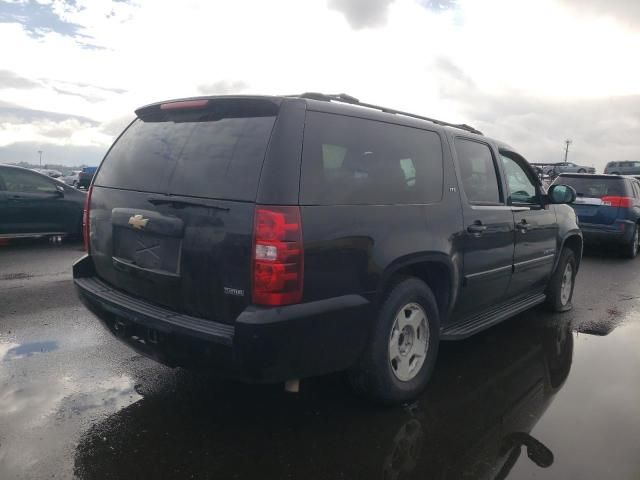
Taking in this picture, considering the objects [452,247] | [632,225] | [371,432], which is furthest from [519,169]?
[632,225]


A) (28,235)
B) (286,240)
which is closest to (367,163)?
(286,240)

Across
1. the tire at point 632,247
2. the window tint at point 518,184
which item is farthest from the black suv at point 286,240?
the tire at point 632,247

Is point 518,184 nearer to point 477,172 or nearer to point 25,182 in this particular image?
point 477,172

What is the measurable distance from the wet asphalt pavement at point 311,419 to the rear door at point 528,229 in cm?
68

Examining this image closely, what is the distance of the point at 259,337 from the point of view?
2469 mm

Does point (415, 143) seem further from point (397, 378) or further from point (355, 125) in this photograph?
point (397, 378)

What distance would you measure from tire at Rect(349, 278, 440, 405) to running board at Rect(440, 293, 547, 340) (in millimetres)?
240

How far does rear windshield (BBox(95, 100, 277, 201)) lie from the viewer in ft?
8.74

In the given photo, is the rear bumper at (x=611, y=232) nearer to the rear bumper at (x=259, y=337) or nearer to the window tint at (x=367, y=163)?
the window tint at (x=367, y=163)

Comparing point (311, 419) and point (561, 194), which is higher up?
point (561, 194)

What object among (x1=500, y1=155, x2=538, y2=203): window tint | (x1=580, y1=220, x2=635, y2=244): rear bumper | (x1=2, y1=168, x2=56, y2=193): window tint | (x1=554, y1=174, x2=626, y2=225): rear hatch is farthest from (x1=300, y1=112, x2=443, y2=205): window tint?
(x1=2, y1=168, x2=56, y2=193): window tint

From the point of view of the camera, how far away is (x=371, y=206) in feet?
9.80

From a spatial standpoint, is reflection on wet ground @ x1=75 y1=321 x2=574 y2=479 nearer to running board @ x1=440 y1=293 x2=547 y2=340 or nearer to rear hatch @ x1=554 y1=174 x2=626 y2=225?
Answer: running board @ x1=440 y1=293 x2=547 y2=340

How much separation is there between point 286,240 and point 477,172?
2330mm
